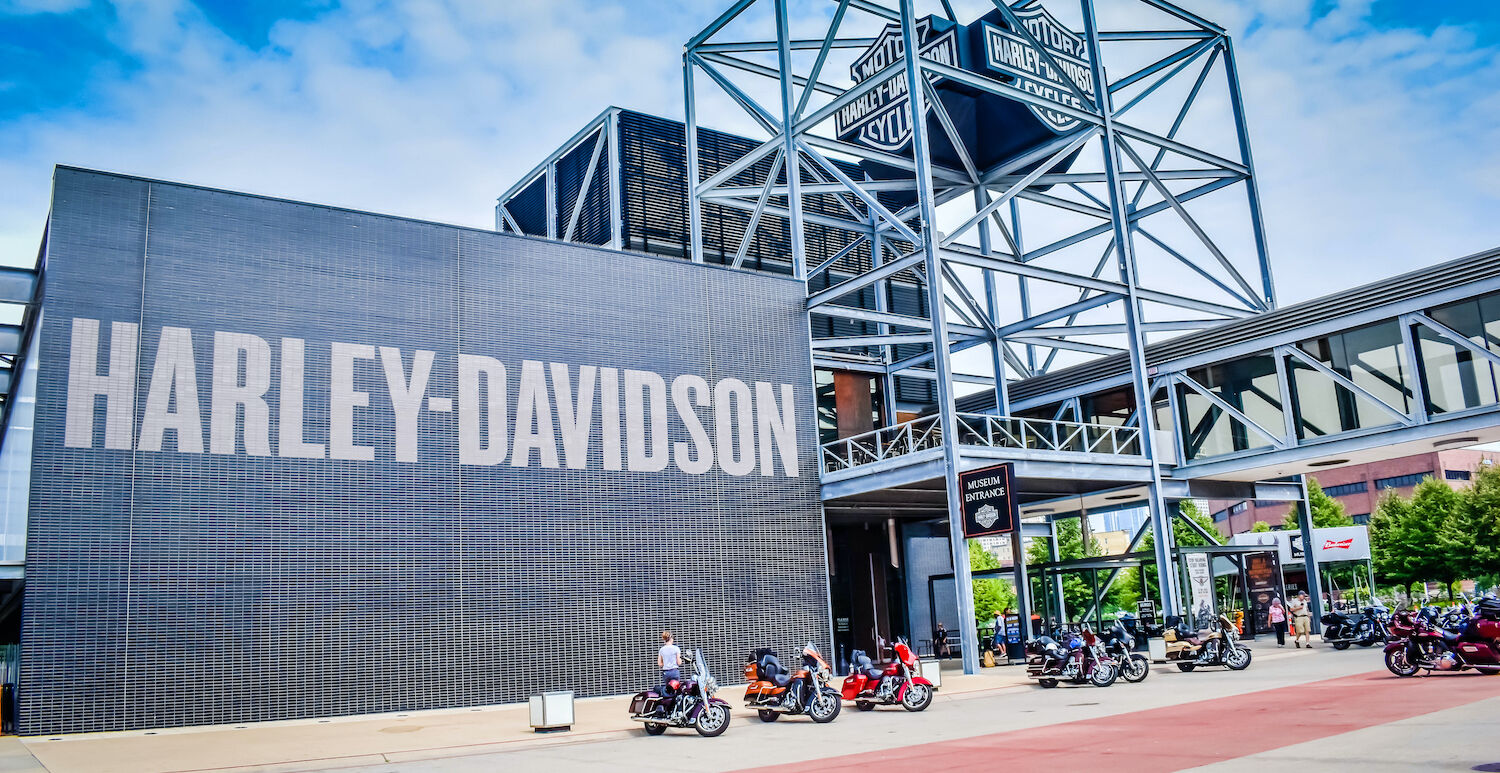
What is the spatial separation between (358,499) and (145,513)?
3.72m

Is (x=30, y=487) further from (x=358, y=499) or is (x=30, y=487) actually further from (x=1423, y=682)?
(x=1423, y=682)

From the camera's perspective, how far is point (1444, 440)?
85.9 feet

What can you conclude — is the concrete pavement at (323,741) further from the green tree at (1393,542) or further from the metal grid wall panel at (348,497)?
the green tree at (1393,542)

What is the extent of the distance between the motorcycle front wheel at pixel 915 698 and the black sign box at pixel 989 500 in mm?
5727

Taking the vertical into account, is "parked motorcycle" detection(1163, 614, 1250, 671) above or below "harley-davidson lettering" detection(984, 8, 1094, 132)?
A: below

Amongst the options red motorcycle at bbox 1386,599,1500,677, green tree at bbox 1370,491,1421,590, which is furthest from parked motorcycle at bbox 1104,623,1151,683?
green tree at bbox 1370,491,1421,590

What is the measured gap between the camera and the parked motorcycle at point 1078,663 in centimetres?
2152

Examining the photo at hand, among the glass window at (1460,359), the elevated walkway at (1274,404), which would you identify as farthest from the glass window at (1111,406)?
the glass window at (1460,359)

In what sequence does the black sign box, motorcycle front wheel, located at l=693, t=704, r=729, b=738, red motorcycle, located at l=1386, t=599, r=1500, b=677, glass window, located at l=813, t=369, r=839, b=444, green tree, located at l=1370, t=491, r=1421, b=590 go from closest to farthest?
motorcycle front wheel, located at l=693, t=704, r=729, b=738 → red motorcycle, located at l=1386, t=599, r=1500, b=677 → the black sign box → glass window, located at l=813, t=369, r=839, b=444 → green tree, located at l=1370, t=491, r=1421, b=590

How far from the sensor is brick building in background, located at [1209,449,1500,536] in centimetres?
9006

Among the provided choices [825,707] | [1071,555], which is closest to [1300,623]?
[825,707]

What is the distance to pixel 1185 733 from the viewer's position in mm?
12797

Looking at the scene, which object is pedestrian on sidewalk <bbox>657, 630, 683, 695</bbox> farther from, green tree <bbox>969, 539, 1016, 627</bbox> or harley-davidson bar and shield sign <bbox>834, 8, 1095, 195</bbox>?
green tree <bbox>969, 539, 1016, 627</bbox>

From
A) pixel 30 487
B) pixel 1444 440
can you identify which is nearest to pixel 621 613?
pixel 30 487
